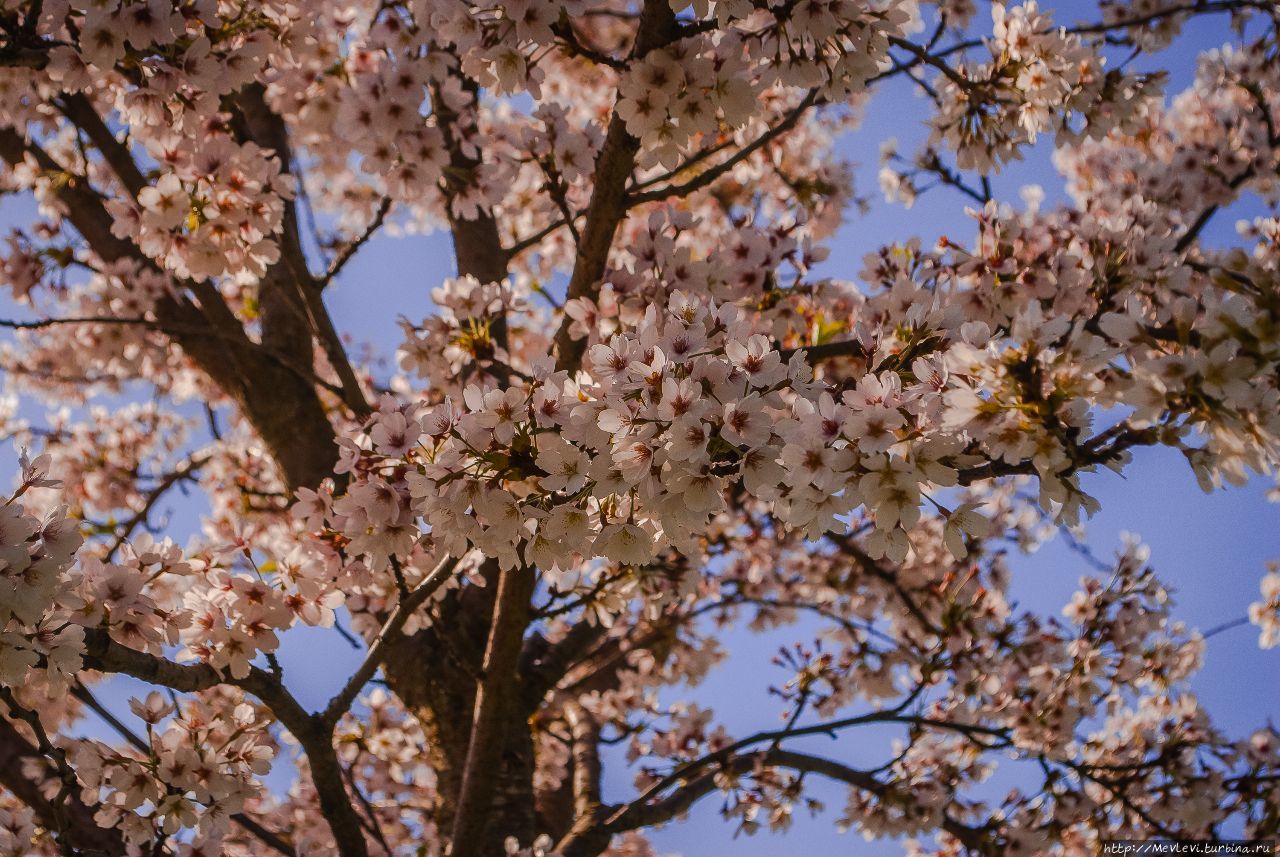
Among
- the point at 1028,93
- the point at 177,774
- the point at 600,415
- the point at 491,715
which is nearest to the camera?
the point at 600,415

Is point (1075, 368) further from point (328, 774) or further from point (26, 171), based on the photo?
point (26, 171)

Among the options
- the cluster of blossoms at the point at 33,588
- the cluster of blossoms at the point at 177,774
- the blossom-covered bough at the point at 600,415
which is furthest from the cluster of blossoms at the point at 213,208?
the cluster of blossoms at the point at 177,774

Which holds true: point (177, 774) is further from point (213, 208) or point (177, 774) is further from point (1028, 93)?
point (1028, 93)

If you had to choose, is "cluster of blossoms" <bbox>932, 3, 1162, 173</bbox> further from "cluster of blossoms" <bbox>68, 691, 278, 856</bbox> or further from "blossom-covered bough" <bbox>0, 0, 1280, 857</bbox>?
"cluster of blossoms" <bbox>68, 691, 278, 856</bbox>

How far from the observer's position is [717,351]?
185 cm

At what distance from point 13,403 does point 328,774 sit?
6204 mm

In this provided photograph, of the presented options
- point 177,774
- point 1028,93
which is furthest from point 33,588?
point 1028,93

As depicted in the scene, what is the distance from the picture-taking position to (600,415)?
5.31ft

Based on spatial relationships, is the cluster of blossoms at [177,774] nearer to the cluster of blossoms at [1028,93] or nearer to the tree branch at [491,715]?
the tree branch at [491,715]

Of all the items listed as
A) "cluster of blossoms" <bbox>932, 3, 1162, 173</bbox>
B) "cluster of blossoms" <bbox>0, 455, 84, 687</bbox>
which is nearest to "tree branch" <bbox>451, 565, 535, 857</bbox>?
"cluster of blossoms" <bbox>0, 455, 84, 687</bbox>

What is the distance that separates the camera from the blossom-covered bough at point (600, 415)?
1.60m

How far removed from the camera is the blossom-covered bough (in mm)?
1601

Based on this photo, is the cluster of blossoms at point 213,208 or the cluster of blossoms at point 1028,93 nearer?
the cluster of blossoms at point 1028,93

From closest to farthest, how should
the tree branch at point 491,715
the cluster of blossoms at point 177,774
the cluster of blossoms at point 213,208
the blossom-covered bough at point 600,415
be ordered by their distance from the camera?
the blossom-covered bough at point 600,415
the cluster of blossoms at point 177,774
the tree branch at point 491,715
the cluster of blossoms at point 213,208
